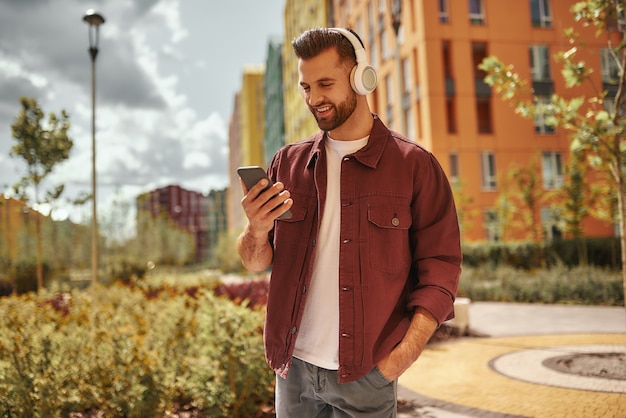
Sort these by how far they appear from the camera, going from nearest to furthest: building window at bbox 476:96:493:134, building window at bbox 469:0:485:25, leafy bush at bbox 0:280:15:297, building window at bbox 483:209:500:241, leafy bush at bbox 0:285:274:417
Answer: leafy bush at bbox 0:285:274:417, building window at bbox 469:0:485:25, building window at bbox 476:96:493:134, leafy bush at bbox 0:280:15:297, building window at bbox 483:209:500:241

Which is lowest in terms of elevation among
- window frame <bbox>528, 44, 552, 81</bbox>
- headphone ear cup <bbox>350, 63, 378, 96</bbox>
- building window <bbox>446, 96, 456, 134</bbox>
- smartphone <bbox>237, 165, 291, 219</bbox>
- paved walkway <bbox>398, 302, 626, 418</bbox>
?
paved walkway <bbox>398, 302, 626, 418</bbox>

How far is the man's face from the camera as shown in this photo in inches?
76.5

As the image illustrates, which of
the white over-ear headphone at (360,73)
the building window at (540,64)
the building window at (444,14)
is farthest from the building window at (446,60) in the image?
the white over-ear headphone at (360,73)

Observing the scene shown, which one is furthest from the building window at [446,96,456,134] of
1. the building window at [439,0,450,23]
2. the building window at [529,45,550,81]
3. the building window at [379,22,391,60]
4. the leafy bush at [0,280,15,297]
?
the leafy bush at [0,280,15,297]

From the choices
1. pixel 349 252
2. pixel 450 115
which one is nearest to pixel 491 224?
pixel 450 115

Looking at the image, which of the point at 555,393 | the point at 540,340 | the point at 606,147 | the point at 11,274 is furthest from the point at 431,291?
the point at 11,274

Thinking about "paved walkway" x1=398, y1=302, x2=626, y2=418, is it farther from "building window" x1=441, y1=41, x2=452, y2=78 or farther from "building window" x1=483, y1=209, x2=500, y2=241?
"building window" x1=483, y1=209, x2=500, y2=241

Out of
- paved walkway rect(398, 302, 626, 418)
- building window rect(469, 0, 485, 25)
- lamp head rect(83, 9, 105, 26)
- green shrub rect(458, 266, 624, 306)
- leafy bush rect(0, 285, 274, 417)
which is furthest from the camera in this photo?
lamp head rect(83, 9, 105, 26)

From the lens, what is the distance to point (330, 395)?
187 cm

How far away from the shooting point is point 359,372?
1.80 m

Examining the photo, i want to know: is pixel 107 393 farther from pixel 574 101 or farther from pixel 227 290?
pixel 227 290

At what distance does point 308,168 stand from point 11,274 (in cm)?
1832

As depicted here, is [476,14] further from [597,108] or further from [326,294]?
[326,294]

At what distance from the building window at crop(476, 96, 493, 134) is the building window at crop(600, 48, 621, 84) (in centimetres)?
1074
